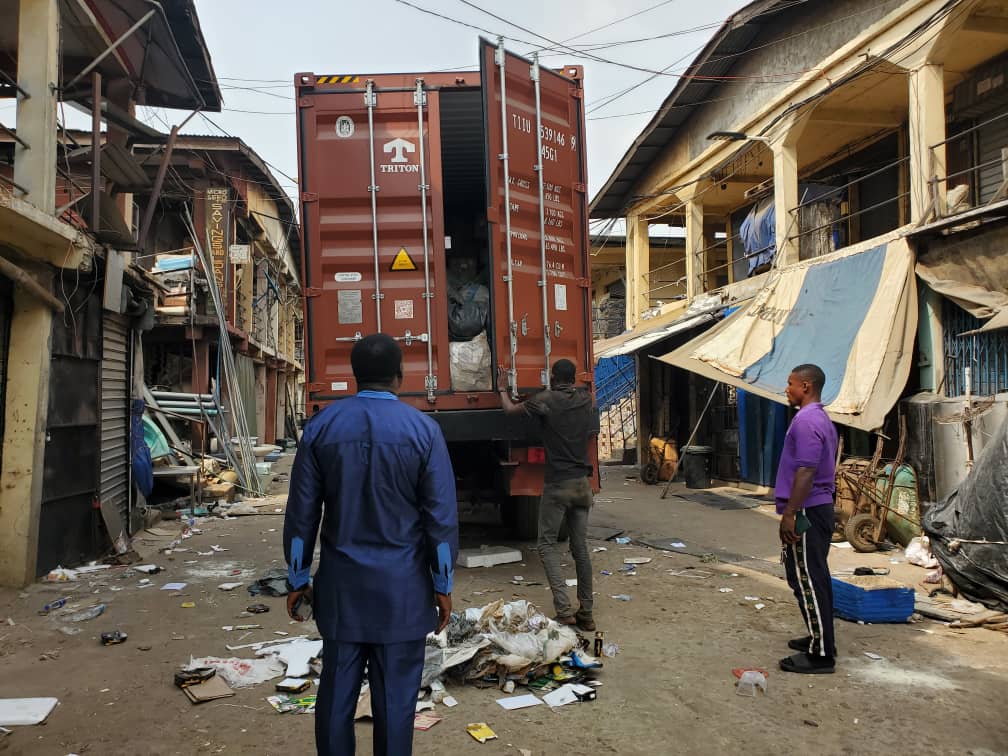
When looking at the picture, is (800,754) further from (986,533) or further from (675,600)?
(986,533)

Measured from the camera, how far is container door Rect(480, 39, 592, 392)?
5.46 meters

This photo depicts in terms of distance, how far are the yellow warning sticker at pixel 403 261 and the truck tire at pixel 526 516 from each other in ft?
8.97

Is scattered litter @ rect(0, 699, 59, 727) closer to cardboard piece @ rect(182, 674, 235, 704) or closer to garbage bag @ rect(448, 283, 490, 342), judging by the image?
cardboard piece @ rect(182, 674, 235, 704)

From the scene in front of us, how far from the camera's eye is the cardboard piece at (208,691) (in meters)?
3.47

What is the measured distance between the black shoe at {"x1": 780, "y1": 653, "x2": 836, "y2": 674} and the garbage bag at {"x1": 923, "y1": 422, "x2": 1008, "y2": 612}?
1.75 meters

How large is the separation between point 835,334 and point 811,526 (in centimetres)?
480

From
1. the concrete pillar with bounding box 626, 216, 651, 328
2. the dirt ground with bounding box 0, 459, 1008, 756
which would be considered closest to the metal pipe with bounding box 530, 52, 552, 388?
the dirt ground with bounding box 0, 459, 1008, 756

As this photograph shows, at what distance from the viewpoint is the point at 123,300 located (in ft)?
24.6

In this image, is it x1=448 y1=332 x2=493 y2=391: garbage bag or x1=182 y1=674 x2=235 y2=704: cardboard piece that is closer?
x1=182 y1=674 x2=235 y2=704: cardboard piece

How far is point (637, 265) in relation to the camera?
52.2ft

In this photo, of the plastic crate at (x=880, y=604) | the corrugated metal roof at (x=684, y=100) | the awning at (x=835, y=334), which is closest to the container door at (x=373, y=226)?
the plastic crate at (x=880, y=604)

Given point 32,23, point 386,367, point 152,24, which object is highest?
point 152,24

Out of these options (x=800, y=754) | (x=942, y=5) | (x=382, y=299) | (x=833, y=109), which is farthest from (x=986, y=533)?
(x=833, y=109)

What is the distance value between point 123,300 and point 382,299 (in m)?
3.55
